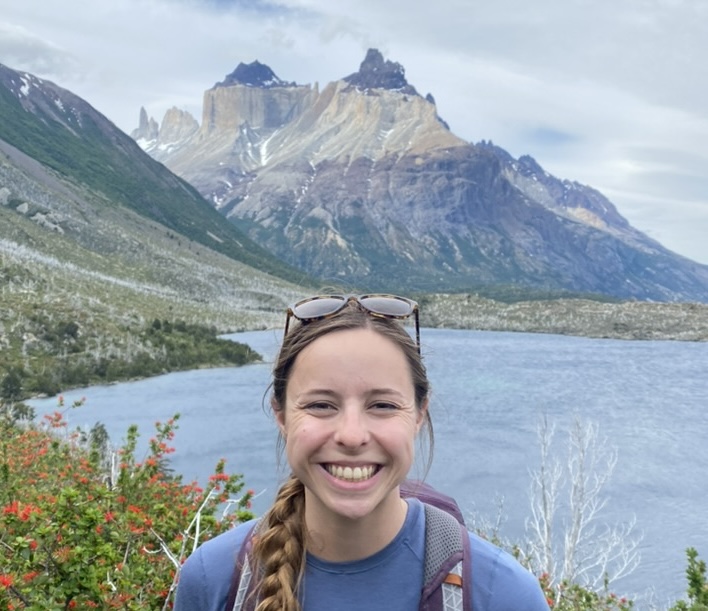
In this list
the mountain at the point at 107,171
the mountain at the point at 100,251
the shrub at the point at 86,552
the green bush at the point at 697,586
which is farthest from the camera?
the mountain at the point at 107,171

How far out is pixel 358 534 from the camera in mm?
2332

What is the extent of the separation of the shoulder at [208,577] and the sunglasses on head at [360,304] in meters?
0.84

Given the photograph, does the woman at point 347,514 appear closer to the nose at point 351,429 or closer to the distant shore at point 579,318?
the nose at point 351,429

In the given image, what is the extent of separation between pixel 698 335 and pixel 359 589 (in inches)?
4826

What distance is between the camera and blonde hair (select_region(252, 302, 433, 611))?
2215 millimetres

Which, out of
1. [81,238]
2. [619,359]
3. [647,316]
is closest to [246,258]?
[81,238]

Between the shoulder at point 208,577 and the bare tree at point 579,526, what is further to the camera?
the bare tree at point 579,526

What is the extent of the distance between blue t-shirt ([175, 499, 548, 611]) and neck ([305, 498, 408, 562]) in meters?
0.02

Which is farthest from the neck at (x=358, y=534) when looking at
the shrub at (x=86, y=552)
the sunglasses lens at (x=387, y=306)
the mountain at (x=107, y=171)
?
the mountain at (x=107, y=171)

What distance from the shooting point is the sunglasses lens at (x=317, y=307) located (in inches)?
104

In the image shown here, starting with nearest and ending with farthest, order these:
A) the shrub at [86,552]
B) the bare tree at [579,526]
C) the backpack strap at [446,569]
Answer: the backpack strap at [446,569] < the shrub at [86,552] < the bare tree at [579,526]

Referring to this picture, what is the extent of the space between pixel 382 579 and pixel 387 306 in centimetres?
98

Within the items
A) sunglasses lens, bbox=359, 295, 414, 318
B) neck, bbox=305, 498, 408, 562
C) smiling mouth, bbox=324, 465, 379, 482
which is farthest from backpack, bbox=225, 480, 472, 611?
sunglasses lens, bbox=359, 295, 414, 318

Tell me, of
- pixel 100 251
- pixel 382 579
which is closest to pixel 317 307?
pixel 382 579
